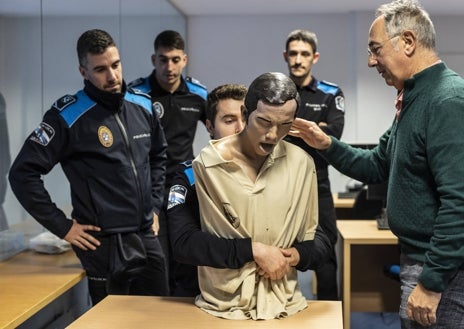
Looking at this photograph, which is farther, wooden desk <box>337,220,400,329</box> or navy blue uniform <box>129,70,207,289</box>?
wooden desk <box>337,220,400,329</box>

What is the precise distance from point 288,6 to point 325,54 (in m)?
0.80

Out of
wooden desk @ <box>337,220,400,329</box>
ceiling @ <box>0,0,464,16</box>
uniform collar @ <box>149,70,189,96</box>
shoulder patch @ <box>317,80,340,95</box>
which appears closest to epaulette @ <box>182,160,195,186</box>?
uniform collar @ <box>149,70,189,96</box>

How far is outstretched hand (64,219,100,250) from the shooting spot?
2404 mm

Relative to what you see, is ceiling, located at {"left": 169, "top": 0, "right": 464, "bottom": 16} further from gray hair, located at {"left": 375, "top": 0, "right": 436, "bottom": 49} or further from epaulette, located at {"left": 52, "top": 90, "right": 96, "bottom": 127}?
gray hair, located at {"left": 375, "top": 0, "right": 436, "bottom": 49}

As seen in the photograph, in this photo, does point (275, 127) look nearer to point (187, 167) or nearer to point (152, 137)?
point (187, 167)

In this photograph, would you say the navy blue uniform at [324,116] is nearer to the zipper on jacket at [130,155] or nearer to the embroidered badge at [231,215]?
the zipper on jacket at [130,155]

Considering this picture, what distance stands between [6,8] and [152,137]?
84 cm

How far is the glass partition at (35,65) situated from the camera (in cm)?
281

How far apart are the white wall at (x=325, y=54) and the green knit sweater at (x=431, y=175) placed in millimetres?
5156

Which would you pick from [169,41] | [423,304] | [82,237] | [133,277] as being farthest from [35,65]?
[423,304]

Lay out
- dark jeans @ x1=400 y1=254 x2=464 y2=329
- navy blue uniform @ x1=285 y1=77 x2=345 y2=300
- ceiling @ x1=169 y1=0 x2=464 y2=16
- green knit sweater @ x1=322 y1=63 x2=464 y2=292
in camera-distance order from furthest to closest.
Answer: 1. ceiling @ x1=169 y1=0 x2=464 y2=16
2. navy blue uniform @ x1=285 y1=77 x2=345 y2=300
3. dark jeans @ x1=400 y1=254 x2=464 y2=329
4. green knit sweater @ x1=322 y1=63 x2=464 y2=292

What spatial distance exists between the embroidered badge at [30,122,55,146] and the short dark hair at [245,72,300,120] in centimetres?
95

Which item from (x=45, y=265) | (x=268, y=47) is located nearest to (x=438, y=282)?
(x=45, y=265)

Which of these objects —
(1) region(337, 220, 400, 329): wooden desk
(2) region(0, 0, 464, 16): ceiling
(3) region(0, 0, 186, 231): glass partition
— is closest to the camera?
(3) region(0, 0, 186, 231): glass partition
